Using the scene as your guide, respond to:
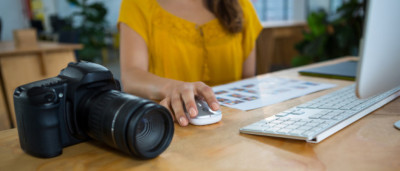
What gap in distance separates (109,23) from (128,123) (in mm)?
6512

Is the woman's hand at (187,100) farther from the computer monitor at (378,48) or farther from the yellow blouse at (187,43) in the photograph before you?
the yellow blouse at (187,43)

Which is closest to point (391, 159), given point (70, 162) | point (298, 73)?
point (70, 162)

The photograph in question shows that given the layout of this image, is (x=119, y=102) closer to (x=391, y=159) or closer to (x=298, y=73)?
(x=391, y=159)

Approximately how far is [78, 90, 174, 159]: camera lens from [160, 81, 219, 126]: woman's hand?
12 centimetres

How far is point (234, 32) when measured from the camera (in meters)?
1.24

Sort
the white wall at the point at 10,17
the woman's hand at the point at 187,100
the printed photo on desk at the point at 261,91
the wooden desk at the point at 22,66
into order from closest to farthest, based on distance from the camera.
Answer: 1. the woman's hand at the point at 187,100
2. the printed photo on desk at the point at 261,91
3. the wooden desk at the point at 22,66
4. the white wall at the point at 10,17

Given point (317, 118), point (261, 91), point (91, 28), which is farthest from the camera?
point (91, 28)

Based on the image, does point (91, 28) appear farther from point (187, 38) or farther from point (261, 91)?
point (261, 91)

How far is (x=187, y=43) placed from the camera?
1174mm

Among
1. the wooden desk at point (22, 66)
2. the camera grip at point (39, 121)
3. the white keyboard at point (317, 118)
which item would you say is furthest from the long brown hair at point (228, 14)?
the wooden desk at point (22, 66)

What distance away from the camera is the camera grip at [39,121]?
0.45 meters

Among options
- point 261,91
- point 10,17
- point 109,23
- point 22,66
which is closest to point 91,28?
point 109,23

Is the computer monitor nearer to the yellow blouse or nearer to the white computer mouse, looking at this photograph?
the white computer mouse

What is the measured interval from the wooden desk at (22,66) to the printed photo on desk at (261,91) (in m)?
2.07
